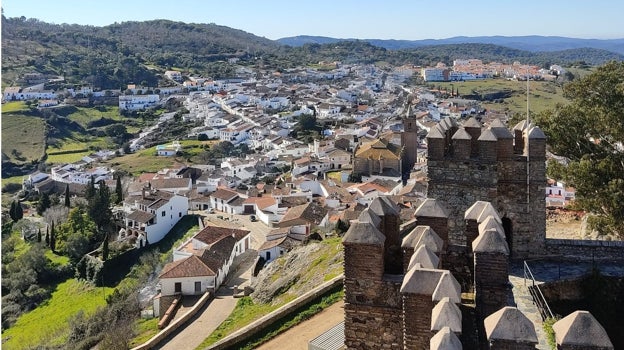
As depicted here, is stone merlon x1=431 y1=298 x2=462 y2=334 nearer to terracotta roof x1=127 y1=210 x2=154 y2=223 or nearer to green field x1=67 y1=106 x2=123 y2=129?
terracotta roof x1=127 y1=210 x2=154 y2=223

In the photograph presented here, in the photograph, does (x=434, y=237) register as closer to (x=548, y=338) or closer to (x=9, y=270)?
(x=548, y=338)

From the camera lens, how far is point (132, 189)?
53469 millimetres

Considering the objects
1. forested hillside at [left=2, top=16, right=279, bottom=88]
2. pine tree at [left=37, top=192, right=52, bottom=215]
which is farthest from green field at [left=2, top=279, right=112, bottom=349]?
forested hillside at [left=2, top=16, right=279, bottom=88]

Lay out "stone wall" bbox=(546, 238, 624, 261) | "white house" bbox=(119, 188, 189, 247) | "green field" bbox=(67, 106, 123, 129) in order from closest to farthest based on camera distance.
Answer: "stone wall" bbox=(546, 238, 624, 261) < "white house" bbox=(119, 188, 189, 247) < "green field" bbox=(67, 106, 123, 129)

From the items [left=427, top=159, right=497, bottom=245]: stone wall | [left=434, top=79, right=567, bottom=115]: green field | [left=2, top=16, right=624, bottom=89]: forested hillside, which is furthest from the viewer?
[left=2, top=16, right=624, bottom=89]: forested hillside

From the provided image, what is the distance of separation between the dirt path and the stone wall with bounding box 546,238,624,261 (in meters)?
5.06

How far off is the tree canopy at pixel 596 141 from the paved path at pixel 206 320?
11.9 meters

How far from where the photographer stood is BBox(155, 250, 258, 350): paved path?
18234mm

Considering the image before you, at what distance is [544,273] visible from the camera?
32.2 feet

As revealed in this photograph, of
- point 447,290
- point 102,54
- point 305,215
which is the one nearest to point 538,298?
point 447,290

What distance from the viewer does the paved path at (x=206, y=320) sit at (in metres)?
18.2

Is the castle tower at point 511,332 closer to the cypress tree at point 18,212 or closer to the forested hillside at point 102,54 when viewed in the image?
the cypress tree at point 18,212

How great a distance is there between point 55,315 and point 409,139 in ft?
101

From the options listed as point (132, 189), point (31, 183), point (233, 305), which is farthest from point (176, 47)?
point (233, 305)
